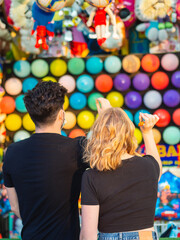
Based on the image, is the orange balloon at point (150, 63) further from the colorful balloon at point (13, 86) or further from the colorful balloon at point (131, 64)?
the colorful balloon at point (13, 86)

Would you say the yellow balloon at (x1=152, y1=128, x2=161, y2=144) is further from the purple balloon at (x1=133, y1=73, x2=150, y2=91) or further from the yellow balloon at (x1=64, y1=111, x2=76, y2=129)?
the yellow balloon at (x1=64, y1=111, x2=76, y2=129)

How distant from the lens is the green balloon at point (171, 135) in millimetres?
3365

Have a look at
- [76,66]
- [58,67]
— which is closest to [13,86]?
[58,67]

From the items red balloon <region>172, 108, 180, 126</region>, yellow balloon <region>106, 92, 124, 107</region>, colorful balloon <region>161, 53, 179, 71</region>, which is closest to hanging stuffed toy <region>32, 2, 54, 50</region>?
yellow balloon <region>106, 92, 124, 107</region>

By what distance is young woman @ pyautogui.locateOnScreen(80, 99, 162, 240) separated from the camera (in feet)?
3.46

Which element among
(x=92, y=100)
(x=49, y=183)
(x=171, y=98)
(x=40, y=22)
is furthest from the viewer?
(x=92, y=100)

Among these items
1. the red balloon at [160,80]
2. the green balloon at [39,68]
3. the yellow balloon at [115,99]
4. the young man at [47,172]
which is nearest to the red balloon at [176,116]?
the red balloon at [160,80]

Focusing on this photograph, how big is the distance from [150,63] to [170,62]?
0.21m

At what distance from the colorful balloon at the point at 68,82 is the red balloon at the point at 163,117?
3.16 ft

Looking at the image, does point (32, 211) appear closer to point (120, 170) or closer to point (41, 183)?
point (41, 183)

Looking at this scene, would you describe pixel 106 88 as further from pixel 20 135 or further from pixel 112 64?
pixel 20 135

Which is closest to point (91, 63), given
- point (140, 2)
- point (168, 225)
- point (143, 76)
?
point (143, 76)

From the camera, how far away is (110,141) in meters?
1.09

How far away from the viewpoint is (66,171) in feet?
4.00
